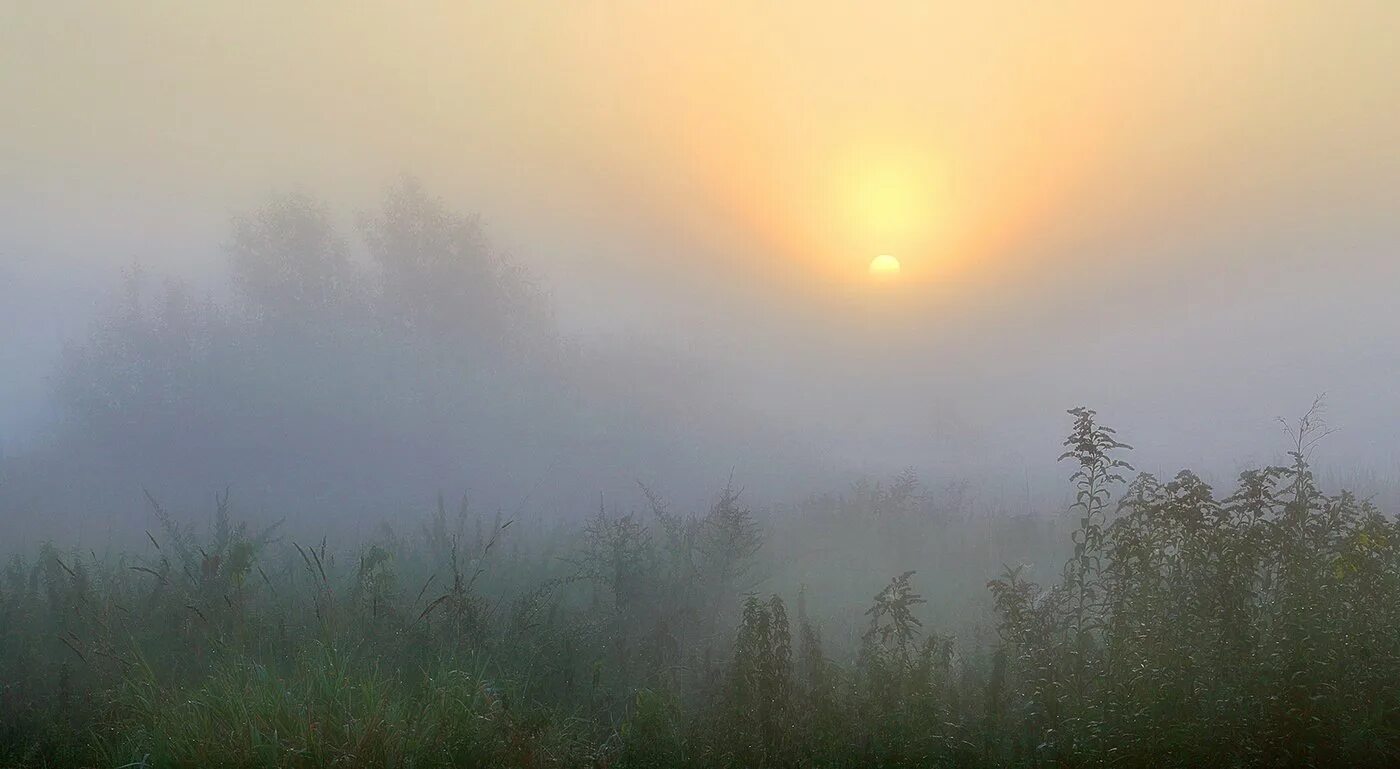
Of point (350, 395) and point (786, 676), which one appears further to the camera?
point (350, 395)

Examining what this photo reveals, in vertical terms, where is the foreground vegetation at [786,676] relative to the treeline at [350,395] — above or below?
below

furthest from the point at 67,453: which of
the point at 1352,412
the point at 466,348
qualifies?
the point at 1352,412

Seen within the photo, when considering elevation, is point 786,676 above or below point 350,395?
below

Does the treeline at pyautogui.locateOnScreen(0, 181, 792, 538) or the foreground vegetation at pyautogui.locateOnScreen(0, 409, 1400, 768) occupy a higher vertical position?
the treeline at pyautogui.locateOnScreen(0, 181, 792, 538)

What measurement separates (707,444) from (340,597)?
21026 mm

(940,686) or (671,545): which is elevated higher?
(671,545)

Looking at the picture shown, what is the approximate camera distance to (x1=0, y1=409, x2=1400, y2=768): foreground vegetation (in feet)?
17.2

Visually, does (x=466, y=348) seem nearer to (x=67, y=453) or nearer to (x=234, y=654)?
(x=67, y=453)

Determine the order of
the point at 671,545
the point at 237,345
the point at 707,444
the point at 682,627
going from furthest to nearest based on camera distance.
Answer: the point at 707,444, the point at 237,345, the point at 671,545, the point at 682,627

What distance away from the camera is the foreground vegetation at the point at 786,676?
5.25 m

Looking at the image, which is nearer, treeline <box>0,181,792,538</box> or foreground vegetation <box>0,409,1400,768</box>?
foreground vegetation <box>0,409,1400,768</box>

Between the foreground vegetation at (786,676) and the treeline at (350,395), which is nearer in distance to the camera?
the foreground vegetation at (786,676)

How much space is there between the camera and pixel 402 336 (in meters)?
26.7

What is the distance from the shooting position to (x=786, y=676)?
638 cm
